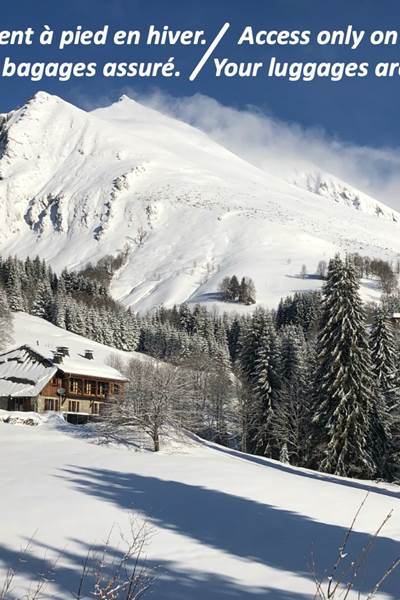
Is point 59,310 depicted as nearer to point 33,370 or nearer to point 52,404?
point 33,370

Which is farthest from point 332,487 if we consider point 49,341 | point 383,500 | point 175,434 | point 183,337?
point 183,337

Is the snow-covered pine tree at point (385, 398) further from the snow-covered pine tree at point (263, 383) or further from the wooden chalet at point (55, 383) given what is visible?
the wooden chalet at point (55, 383)

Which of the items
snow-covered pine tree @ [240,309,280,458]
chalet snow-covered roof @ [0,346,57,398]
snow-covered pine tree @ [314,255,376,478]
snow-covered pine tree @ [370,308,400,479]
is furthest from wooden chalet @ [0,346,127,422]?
snow-covered pine tree @ [314,255,376,478]

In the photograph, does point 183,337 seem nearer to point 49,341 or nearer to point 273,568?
point 49,341

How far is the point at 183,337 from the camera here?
4427 inches

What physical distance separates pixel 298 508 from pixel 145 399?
23.2m

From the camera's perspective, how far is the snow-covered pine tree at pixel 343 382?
36.2 m

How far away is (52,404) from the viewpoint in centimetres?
6075

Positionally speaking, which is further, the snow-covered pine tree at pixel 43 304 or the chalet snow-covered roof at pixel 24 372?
the snow-covered pine tree at pixel 43 304

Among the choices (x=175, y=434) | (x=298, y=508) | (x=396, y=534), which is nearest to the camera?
(x=396, y=534)

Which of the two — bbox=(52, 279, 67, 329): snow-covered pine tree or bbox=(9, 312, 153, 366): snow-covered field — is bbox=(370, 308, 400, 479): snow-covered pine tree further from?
bbox=(52, 279, 67, 329): snow-covered pine tree

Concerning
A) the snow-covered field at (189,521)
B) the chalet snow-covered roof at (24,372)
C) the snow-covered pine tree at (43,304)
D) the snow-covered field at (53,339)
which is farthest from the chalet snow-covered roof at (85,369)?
the snow-covered pine tree at (43,304)

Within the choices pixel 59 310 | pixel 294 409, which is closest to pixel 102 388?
pixel 294 409

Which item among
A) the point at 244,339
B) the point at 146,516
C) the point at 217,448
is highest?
the point at 244,339
